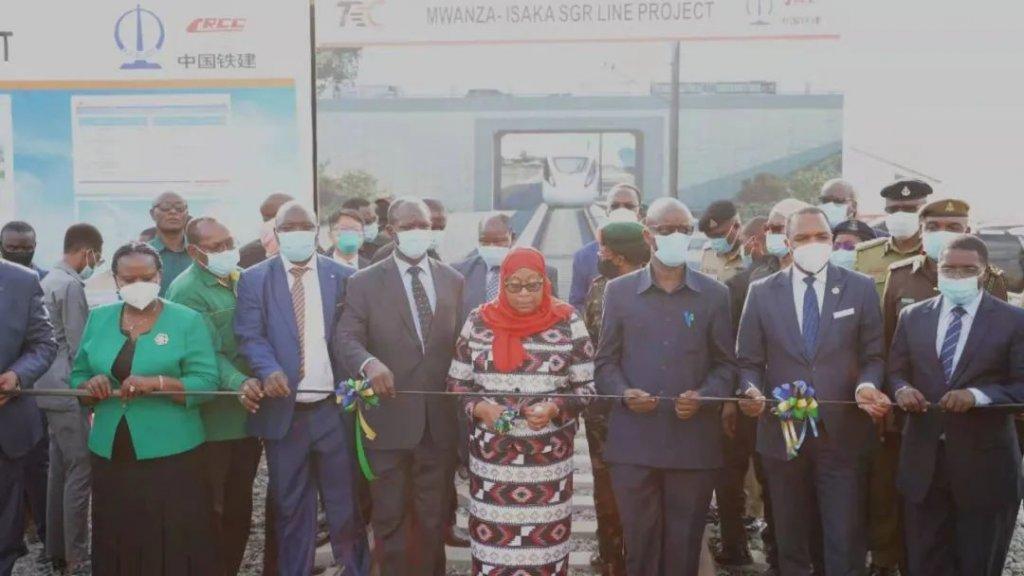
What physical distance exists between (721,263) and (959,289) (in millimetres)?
2327

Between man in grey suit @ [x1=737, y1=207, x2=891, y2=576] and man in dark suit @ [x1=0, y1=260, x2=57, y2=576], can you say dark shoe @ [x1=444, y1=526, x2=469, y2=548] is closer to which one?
man in grey suit @ [x1=737, y1=207, x2=891, y2=576]

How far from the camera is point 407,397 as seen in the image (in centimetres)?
503

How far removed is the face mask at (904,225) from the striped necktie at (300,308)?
3229mm

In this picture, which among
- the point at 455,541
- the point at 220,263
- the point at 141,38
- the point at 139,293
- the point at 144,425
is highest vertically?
the point at 141,38

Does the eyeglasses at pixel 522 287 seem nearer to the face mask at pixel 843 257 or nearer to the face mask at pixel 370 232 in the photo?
the face mask at pixel 843 257

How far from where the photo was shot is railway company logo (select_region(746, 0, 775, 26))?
23.6ft

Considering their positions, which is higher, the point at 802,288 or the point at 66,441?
the point at 802,288

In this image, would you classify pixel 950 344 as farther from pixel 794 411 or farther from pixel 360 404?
pixel 360 404

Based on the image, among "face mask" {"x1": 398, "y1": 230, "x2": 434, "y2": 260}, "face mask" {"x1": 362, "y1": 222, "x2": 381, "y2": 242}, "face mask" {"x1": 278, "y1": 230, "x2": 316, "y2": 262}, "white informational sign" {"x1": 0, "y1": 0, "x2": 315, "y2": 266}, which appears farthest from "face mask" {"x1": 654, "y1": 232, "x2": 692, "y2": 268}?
"face mask" {"x1": 362, "y1": 222, "x2": 381, "y2": 242}

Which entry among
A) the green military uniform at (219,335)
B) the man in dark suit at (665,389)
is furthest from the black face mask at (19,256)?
the man in dark suit at (665,389)

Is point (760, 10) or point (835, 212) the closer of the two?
point (835, 212)

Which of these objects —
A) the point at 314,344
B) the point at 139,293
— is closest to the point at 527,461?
the point at 314,344

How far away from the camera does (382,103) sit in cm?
970

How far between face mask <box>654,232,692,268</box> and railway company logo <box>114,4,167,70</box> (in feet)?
14.9
